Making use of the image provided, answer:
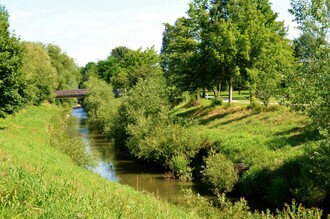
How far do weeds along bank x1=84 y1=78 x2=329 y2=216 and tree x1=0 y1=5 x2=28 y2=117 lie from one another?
976 centimetres

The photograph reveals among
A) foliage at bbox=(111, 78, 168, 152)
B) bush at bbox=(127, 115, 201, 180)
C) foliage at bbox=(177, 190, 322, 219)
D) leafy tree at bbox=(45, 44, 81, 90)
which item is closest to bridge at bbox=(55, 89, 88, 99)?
leafy tree at bbox=(45, 44, 81, 90)

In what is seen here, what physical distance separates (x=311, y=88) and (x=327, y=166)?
520 cm

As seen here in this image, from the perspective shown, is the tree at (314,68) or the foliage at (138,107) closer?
the tree at (314,68)

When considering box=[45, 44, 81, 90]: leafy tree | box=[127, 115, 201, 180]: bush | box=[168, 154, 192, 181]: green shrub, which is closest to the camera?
box=[168, 154, 192, 181]: green shrub

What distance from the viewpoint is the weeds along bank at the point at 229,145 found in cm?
2047

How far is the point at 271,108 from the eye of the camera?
35062 mm

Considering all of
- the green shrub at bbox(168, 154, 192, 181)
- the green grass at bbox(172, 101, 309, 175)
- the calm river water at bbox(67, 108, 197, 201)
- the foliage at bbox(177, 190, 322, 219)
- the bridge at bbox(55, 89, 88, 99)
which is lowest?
the calm river water at bbox(67, 108, 197, 201)

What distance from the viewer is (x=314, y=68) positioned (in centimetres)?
1451

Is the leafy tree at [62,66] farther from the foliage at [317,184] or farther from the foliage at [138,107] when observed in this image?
the foliage at [317,184]

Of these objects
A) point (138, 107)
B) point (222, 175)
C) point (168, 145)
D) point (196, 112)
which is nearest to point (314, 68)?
point (222, 175)

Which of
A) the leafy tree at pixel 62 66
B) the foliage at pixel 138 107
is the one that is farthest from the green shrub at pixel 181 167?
the leafy tree at pixel 62 66

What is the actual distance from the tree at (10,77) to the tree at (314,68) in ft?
79.4

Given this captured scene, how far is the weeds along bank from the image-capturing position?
2047 centimetres

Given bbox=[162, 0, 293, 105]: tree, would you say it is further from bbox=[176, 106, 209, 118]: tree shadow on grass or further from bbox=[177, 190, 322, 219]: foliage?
bbox=[177, 190, 322, 219]: foliage
